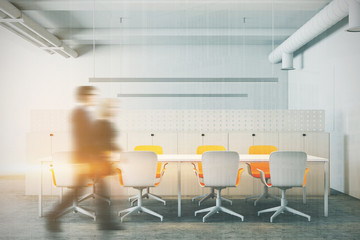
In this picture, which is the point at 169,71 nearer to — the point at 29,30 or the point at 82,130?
the point at 29,30

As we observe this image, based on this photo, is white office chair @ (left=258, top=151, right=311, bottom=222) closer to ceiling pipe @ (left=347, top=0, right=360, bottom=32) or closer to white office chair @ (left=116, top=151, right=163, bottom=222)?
white office chair @ (left=116, top=151, right=163, bottom=222)

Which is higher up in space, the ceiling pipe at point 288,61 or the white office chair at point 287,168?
the ceiling pipe at point 288,61

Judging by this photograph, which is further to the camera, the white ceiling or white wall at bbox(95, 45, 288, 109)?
white wall at bbox(95, 45, 288, 109)

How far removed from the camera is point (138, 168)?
3748mm

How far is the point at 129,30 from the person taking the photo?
6988mm

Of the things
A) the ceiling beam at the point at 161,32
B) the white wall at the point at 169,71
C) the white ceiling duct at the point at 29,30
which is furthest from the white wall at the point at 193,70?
the white ceiling duct at the point at 29,30

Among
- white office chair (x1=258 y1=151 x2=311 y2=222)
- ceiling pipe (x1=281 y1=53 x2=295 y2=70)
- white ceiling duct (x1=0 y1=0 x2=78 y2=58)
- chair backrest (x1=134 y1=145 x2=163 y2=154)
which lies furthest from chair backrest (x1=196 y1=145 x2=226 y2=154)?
white ceiling duct (x1=0 y1=0 x2=78 y2=58)

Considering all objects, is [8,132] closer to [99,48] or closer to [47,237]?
[47,237]

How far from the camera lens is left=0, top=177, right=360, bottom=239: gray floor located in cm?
330

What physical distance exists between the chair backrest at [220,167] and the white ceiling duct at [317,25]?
8.84 feet

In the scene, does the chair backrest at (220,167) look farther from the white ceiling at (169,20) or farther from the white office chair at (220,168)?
the white ceiling at (169,20)

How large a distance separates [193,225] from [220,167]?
2.47 ft

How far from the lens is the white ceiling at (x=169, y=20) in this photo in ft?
17.4

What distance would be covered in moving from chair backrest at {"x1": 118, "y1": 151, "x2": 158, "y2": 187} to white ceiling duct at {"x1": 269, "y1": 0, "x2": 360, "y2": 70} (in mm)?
3398
